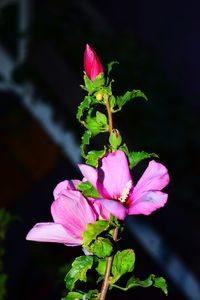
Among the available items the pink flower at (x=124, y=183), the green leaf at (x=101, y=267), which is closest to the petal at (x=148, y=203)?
the pink flower at (x=124, y=183)

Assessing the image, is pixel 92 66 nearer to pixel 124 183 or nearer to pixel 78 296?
pixel 124 183

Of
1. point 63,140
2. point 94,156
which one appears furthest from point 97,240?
point 63,140

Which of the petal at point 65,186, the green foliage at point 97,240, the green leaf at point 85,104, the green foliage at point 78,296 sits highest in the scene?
the green leaf at point 85,104

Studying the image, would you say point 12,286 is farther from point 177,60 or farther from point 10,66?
point 177,60

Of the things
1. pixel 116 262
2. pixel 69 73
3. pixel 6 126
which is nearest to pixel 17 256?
pixel 6 126

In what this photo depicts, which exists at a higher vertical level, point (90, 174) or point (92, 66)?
point (92, 66)

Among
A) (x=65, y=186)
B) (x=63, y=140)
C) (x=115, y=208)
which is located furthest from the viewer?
(x=63, y=140)

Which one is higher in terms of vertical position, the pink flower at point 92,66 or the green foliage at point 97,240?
the pink flower at point 92,66

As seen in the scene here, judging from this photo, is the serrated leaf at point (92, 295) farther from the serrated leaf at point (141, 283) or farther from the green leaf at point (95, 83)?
the green leaf at point (95, 83)
